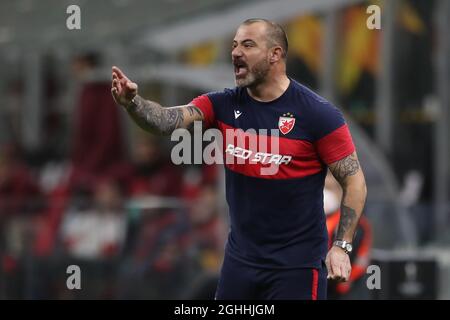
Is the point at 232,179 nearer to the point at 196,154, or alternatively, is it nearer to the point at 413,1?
the point at 196,154

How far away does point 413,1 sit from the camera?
18.0 meters

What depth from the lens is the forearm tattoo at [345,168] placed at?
816 cm

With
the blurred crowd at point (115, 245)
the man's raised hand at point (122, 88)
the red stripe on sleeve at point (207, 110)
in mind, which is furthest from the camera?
the blurred crowd at point (115, 245)

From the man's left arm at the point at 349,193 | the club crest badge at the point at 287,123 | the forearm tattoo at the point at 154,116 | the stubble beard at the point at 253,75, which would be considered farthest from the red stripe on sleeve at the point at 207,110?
the man's left arm at the point at 349,193

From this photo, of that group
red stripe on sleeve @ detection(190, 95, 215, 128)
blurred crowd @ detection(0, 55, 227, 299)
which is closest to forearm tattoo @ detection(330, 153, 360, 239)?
red stripe on sleeve @ detection(190, 95, 215, 128)

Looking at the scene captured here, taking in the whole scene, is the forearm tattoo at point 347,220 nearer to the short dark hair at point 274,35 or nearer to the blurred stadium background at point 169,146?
the short dark hair at point 274,35

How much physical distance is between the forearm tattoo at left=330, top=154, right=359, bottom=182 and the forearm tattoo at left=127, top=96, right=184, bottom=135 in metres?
0.94

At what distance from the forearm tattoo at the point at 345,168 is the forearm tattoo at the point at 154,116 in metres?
0.94

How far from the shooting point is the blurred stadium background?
1404 centimetres

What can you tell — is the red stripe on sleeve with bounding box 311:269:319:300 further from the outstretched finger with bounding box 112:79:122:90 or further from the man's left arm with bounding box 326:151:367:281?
the outstretched finger with bounding box 112:79:122:90

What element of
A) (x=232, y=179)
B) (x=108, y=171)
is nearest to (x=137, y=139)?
(x=108, y=171)

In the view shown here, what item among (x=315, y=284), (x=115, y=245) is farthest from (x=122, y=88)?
(x=115, y=245)

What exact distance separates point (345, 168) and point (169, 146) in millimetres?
11082

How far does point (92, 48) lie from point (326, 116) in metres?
12.9
